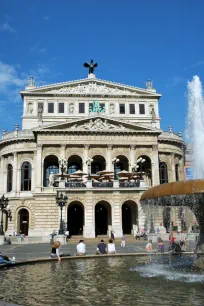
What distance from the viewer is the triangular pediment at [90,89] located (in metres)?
56.2

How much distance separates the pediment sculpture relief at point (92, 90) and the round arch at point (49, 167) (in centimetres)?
1114

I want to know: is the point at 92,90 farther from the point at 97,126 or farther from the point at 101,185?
the point at 101,185

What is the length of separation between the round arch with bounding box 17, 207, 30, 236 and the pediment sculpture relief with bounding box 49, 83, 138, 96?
1911cm

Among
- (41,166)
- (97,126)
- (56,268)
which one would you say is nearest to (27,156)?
(41,166)

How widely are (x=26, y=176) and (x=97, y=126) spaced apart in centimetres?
1292

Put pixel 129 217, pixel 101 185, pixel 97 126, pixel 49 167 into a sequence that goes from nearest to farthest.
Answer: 1. pixel 101 185
2. pixel 129 217
3. pixel 97 126
4. pixel 49 167

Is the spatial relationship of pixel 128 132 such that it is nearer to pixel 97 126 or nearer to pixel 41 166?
pixel 97 126

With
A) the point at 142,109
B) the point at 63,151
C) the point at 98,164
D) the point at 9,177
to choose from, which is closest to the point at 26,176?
the point at 9,177

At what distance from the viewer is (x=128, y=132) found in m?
49.9

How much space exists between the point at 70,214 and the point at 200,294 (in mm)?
39583

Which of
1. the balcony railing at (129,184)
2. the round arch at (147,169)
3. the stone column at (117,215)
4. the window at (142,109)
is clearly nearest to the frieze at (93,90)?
the window at (142,109)

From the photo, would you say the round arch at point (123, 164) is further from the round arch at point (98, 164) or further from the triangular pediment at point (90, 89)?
the triangular pediment at point (90, 89)

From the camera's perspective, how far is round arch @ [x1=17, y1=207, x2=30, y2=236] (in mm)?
50969

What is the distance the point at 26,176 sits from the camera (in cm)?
5238
